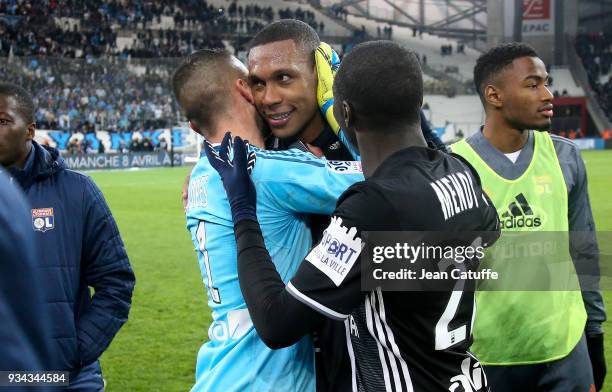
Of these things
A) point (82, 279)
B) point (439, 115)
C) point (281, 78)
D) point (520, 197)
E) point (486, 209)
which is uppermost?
point (281, 78)

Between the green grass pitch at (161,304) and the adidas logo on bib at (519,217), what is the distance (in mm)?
2867

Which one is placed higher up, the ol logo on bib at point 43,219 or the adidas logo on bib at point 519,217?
the ol logo on bib at point 43,219

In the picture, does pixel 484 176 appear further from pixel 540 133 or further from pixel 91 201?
pixel 91 201

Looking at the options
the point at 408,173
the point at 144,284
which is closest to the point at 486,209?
the point at 408,173

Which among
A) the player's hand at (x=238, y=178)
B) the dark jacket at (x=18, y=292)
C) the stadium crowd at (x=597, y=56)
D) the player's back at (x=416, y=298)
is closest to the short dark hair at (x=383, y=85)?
the player's back at (x=416, y=298)

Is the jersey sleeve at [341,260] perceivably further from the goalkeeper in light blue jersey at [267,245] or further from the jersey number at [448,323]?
the goalkeeper in light blue jersey at [267,245]

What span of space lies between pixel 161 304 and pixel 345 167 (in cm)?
681

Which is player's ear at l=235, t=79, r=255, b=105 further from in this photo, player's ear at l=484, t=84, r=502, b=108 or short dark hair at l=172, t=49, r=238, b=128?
player's ear at l=484, t=84, r=502, b=108

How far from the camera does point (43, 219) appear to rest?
11.0 ft

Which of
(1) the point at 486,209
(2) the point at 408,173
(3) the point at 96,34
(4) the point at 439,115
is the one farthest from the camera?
(4) the point at 439,115

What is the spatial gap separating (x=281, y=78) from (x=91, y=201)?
1.29 meters

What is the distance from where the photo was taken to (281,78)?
2680 mm

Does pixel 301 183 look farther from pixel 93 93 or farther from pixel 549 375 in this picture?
Answer: pixel 93 93

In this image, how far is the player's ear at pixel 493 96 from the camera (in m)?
3.60
